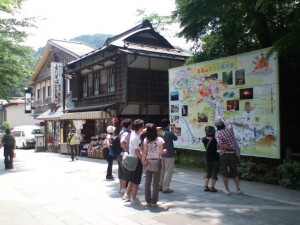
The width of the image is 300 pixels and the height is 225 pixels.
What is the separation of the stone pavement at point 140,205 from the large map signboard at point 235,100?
5.06 ft

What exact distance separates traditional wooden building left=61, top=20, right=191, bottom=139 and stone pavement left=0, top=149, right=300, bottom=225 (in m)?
8.60

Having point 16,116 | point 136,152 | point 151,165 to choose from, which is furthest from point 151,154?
point 16,116

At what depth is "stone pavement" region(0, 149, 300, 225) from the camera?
6133 mm

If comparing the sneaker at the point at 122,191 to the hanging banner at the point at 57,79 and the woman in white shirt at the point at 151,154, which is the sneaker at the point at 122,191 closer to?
the woman in white shirt at the point at 151,154

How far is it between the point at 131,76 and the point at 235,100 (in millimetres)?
8683

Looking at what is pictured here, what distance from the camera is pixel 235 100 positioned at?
35.3ft

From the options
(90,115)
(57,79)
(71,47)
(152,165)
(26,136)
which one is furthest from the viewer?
(26,136)

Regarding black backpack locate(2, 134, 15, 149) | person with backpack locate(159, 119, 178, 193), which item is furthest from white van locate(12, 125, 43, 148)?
person with backpack locate(159, 119, 178, 193)

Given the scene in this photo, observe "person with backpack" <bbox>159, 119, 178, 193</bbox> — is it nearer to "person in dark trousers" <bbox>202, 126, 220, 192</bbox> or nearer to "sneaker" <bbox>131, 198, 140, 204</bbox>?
"person in dark trousers" <bbox>202, 126, 220, 192</bbox>

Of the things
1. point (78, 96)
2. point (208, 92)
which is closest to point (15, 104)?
point (78, 96)

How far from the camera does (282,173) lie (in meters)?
9.23

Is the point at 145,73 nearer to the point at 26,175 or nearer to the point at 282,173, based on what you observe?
the point at 26,175

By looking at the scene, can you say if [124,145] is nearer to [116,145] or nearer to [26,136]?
[116,145]

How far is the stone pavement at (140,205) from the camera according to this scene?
6133 millimetres
